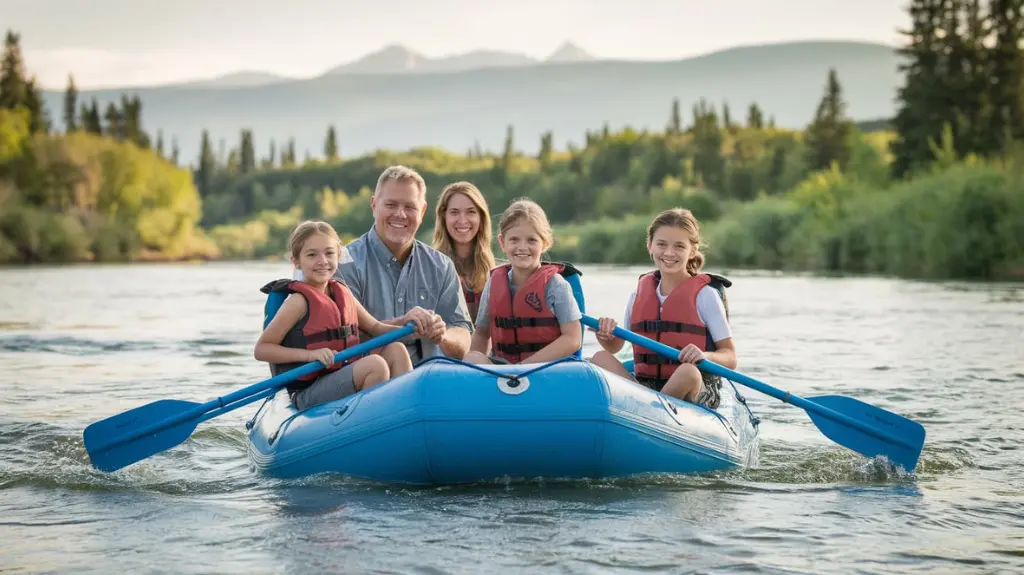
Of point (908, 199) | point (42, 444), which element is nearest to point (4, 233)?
point (908, 199)

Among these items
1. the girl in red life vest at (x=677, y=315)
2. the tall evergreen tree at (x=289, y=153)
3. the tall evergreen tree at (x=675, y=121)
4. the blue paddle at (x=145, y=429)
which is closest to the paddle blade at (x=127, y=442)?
the blue paddle at (x=145, y=429)

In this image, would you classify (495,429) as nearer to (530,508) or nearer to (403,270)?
Answer: (530,508)

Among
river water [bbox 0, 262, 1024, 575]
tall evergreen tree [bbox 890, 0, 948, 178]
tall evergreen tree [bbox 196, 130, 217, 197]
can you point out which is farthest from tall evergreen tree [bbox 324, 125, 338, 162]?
river water [bbox 0, 262, 1024, 575]

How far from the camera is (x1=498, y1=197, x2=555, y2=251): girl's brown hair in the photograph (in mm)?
5441

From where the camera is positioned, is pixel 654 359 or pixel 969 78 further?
pixel 969 78

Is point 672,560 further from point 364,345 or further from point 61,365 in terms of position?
point 61,365

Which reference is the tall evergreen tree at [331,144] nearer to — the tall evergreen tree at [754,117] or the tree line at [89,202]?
the tall evergreen tree at [754,117]

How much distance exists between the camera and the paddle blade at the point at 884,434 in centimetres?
574

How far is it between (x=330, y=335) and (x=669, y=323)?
1.55m

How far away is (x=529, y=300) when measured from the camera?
557 centimetres

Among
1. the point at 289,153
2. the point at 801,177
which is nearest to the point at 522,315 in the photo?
the point at 801,177

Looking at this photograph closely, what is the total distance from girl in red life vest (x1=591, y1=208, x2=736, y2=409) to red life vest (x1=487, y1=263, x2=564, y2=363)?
0.27m

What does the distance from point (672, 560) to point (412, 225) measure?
2.27 meters

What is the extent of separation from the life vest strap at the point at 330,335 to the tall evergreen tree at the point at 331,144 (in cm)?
15448
